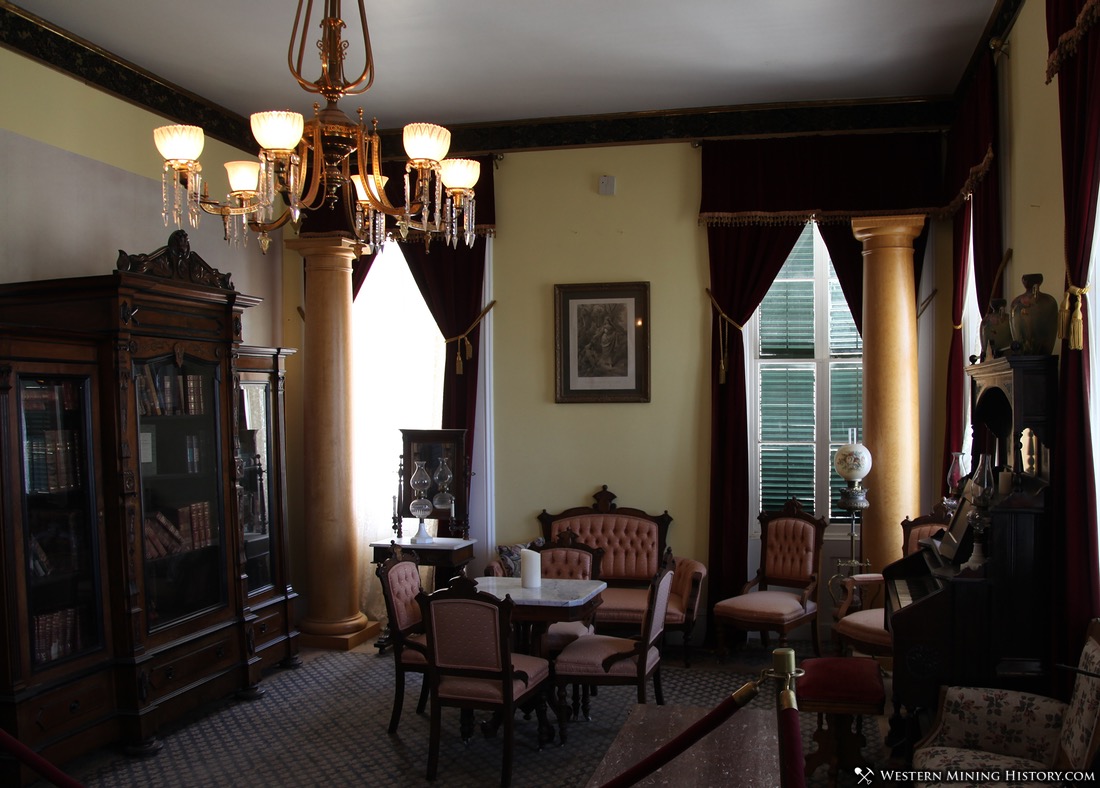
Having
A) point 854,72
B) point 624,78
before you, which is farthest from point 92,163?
point 854,72

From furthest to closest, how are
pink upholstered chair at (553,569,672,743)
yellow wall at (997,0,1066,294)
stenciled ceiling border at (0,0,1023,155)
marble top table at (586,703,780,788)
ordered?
stenciled ceiling border at (0,0,1023,155) → pink upholstered chair at (553,569,672,743) → yellow wall at (997,0,1066,294) → marble top table at (586,703,780,788)

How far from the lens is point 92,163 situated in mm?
5496

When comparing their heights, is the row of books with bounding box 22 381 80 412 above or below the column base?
above

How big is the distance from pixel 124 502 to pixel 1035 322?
447cm

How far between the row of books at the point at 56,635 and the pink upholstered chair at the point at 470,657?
176 centimetres

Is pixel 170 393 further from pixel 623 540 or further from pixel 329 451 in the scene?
pixel 623 540

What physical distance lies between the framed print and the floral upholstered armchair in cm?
369

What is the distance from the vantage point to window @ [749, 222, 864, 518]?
6.90m

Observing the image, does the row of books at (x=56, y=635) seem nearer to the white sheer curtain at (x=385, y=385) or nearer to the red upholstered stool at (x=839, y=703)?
the white sheer curtain at (x=385, y=385)

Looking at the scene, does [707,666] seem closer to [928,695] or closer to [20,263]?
[928,695]

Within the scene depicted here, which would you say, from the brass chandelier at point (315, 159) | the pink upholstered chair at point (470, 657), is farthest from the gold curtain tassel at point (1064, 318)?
the pink upholstered chair at point (470, 657)

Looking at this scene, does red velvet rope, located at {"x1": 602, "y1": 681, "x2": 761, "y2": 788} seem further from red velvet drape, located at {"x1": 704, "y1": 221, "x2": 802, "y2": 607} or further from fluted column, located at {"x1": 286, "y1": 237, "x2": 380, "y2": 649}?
fluted column, located at {"x1": 286, "y1": 237, "x2": 380, "y2": 649}

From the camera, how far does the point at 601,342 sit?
7055 millimetres

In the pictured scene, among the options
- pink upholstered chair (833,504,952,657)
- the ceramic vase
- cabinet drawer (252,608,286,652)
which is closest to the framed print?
pink upholstered chair (833,504,952,657)
